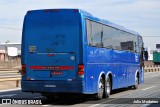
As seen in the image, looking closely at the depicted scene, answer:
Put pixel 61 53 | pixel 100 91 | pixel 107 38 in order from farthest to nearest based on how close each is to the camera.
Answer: pixel 107 38 < pixel 100 91 < pixel 61 53

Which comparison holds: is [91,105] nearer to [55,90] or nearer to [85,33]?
[55,90]

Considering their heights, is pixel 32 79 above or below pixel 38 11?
below

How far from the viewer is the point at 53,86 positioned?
14938 millimetres

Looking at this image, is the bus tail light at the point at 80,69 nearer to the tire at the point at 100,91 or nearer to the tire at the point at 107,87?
the tire at the point at 100,91

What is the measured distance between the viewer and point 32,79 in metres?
15.3

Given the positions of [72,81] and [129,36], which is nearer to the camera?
[72,81]

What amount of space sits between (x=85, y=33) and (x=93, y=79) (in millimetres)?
1916

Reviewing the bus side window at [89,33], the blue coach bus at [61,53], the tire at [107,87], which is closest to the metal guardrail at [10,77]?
the tire at [107,87]

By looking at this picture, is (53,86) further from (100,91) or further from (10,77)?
(10,77)

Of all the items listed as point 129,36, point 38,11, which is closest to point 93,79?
point 38,11

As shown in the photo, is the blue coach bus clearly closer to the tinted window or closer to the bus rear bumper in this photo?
the bus rear bumper

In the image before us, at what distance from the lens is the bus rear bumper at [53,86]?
14.7m

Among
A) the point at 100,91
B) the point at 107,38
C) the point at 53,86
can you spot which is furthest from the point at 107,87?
the point at 53,86

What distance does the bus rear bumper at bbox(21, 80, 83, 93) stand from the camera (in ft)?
48.2
